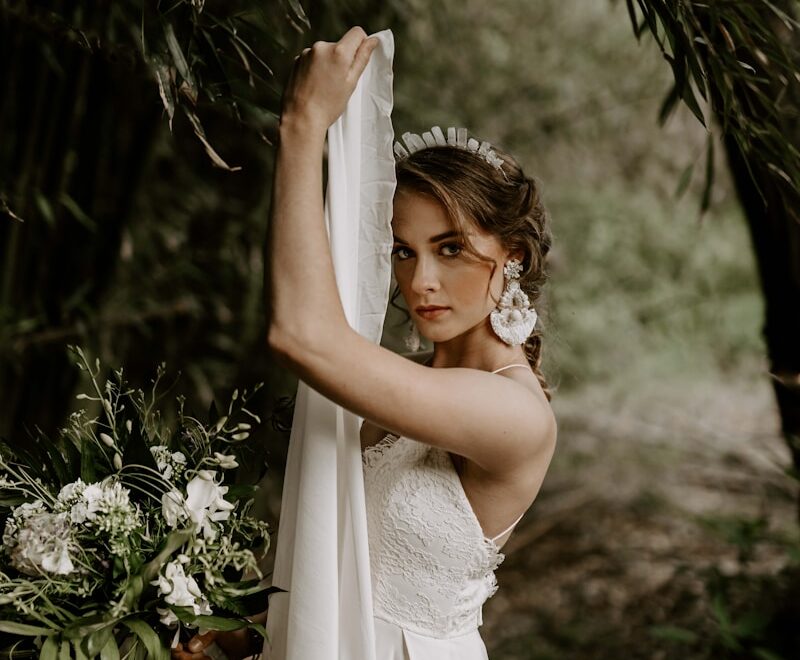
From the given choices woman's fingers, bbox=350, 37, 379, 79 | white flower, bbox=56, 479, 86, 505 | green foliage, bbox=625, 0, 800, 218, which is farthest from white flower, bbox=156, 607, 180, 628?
green foliage, bbox=625, 0, 800, 218

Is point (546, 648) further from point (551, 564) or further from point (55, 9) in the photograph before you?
point (55, 9)

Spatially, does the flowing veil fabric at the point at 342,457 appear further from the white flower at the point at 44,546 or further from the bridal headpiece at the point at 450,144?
the white flower at the point at 44,546

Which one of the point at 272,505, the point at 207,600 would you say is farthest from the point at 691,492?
the point at 207,600

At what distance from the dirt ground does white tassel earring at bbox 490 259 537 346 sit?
5.80 ft

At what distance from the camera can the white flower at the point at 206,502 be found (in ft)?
4.41

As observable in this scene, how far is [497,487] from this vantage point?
158 cm

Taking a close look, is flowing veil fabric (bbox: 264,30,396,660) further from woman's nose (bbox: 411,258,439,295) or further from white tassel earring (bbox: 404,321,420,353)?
white tassel earring (bbox: 404,321,420,353)

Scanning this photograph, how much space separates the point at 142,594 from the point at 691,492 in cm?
565

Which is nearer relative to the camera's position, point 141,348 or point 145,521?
point 145,521

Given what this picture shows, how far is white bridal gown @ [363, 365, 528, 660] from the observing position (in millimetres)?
1588

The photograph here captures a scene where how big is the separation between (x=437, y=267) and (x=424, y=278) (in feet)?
0.12

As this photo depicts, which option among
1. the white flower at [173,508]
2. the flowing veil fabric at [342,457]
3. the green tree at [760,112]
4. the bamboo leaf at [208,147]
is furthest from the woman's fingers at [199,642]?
the green tree at [760,112]

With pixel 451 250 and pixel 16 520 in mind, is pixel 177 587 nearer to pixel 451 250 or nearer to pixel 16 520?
pixel 16 520

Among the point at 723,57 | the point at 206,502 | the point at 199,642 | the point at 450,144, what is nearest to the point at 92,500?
the point at 206,502
